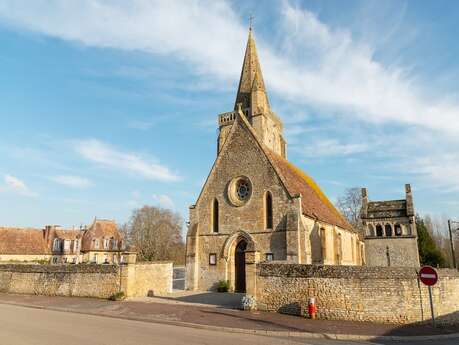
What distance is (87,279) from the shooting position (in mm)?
20906

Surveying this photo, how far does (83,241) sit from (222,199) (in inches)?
1209

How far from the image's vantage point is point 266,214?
898 inches

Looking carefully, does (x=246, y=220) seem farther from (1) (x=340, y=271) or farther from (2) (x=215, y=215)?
(1) (x=340, y=271)

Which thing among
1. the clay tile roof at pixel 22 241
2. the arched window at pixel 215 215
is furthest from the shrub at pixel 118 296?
the clay tile roof at pixel 22 241

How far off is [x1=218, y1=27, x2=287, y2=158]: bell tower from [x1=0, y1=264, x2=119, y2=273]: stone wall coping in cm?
2273

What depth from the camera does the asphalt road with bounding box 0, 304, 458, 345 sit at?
31.2 feet

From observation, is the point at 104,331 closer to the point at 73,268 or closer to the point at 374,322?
the point at 374,322

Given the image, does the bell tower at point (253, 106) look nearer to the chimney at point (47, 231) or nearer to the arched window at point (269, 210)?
the arched window at point (269, 210)

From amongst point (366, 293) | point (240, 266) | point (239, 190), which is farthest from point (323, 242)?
point (366, 293)

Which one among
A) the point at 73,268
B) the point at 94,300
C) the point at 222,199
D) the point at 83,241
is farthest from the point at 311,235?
the point at 83,241

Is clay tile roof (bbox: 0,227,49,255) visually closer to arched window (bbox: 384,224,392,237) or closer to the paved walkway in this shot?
the paved walkway

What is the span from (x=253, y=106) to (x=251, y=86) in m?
2.92

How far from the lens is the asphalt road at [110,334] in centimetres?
950

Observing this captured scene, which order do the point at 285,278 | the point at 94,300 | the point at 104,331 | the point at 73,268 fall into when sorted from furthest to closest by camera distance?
1. the point at 73,268
2. the point at 94,300
3. the point at 285,278
4. the point at 104,331
